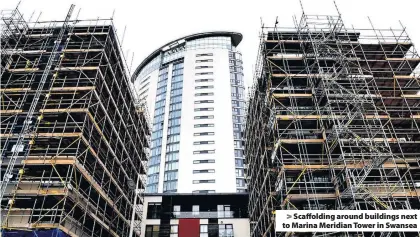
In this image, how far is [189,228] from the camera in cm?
3994

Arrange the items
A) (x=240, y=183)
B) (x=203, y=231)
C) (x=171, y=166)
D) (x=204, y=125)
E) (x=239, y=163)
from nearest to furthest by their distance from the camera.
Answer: (x=203, y=231), (x=240, y=183), (x=239, y=163), (x=171, y=166), (x=204, y=125)

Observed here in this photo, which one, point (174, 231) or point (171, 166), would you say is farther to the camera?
point (171, 166)

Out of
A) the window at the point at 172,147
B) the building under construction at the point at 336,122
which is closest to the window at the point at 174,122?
the window at the point at 172,147

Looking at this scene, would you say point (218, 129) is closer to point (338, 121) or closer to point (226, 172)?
point (226, 172)

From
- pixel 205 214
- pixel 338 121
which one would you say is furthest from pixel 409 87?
pixel 205 214

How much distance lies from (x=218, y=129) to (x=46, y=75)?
45774 millimetres

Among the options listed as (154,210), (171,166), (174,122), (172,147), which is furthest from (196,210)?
(174,122)

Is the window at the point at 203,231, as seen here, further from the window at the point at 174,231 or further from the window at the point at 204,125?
the window at the point at 204,125

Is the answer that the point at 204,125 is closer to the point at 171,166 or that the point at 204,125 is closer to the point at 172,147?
the point at 172,147

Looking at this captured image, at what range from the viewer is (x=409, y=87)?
28.0 meters

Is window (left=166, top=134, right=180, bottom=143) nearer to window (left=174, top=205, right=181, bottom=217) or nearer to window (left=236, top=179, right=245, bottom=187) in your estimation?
window (left=236, top=179, right=245, bottom=187)

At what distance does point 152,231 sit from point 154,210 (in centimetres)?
249

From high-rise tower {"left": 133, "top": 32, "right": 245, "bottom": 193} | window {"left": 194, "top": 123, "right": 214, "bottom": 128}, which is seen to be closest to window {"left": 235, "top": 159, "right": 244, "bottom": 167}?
high-rise tower {"left": 133, "top": 32, "right": 245, "bottom": 193}

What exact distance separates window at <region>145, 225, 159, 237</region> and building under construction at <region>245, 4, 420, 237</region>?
43.3 feet
